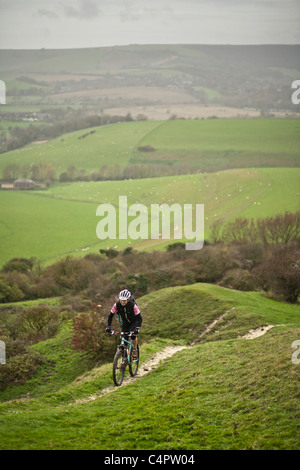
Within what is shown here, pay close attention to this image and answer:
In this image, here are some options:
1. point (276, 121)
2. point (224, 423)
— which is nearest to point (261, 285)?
point (224, 423)

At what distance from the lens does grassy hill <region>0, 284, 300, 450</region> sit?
1089 cm

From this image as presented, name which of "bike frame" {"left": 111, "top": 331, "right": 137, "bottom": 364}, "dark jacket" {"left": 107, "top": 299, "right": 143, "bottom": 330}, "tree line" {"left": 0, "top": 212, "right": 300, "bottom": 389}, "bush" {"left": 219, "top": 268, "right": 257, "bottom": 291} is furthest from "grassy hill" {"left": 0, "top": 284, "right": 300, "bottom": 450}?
"bush" {"left": 219, "top": 268, "right": 257, "bottom": 291}

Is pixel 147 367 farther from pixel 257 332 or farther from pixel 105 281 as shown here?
pixel 105 281

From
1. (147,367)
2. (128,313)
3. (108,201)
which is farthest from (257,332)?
(108,201)

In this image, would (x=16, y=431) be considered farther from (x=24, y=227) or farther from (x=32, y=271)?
(x=24, y=227)

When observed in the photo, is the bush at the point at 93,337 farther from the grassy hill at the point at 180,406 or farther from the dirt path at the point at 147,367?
the dirt path at the point at 147,367

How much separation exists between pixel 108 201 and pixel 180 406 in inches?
4134

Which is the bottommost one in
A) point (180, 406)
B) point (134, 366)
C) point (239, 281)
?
point (239, 281)

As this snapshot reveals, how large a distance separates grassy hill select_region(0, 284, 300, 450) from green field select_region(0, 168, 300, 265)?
6471 centimetres

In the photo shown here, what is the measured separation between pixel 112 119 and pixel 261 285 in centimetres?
16350

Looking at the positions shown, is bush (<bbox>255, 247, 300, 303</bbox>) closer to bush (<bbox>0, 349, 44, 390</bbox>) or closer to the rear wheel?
bush (<bbox>0, 349, 44, 390</bbox>)

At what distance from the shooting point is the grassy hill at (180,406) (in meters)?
10.9

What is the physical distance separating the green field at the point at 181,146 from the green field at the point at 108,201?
820 inches

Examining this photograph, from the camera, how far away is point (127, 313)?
53.9ft
